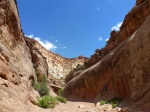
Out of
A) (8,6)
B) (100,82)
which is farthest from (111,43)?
(8,6)

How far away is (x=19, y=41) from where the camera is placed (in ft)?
48.8

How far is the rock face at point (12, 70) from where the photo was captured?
8102mm

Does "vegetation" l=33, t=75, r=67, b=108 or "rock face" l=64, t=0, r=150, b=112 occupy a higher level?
"rock face" l=64, t=0, r=150, b=112

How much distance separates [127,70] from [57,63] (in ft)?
134

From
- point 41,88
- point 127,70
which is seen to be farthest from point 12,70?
point 127,70

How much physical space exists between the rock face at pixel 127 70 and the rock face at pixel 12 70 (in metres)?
6.44

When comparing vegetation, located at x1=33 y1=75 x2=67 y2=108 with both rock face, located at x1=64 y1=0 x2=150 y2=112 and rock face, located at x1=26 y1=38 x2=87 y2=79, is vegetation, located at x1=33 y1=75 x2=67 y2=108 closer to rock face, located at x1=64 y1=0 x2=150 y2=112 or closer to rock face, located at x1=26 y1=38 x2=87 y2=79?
rock face, located at x1=64 y1=0 x2=150 y2=112

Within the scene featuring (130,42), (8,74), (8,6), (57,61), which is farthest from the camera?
(57,61)

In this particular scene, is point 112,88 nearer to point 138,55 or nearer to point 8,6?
point 138,55

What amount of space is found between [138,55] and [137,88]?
2.68m

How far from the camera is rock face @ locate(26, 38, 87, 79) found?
52062 millimetres

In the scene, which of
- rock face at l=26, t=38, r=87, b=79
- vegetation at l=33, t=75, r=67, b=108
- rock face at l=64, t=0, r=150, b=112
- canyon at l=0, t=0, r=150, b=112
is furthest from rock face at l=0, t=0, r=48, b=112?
rock face at l=26, t=38, r=87, b=79

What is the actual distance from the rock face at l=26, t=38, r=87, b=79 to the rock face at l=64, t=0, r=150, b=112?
2392 centimetres

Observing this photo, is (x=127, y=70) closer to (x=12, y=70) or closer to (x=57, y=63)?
(x=12, y=70)
